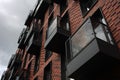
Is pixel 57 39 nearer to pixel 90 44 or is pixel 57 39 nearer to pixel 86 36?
pixel 86 36

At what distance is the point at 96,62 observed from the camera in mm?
5211

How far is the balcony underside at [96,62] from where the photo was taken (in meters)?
5.05

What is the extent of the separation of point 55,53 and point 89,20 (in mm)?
4594

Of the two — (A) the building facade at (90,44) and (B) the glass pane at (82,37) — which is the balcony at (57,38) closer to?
(A) the building facade at (90,44)

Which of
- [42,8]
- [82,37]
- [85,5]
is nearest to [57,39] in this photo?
[85,5]

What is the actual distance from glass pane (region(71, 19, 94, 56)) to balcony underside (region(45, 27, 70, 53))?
228 centimetres

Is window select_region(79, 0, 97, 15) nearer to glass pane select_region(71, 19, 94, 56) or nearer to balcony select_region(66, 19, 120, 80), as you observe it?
glass pane select_region(71, 19, 94, 56)

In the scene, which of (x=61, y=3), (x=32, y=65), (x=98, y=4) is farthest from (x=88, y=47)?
(x=32, y=65)

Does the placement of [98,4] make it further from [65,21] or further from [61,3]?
[61,3]

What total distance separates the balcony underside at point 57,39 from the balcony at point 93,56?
2.82 metres

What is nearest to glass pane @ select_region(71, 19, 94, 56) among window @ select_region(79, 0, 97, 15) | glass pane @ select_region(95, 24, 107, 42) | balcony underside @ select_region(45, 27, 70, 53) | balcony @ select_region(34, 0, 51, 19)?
glass pane @ select_region(95, 24, 107, 42)

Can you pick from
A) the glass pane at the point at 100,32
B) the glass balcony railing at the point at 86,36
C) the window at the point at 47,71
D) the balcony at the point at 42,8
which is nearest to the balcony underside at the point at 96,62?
the glass balcony railing at the point at 86,36

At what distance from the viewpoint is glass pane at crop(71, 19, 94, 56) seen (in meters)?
5.99

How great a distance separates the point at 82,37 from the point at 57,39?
304 cm
